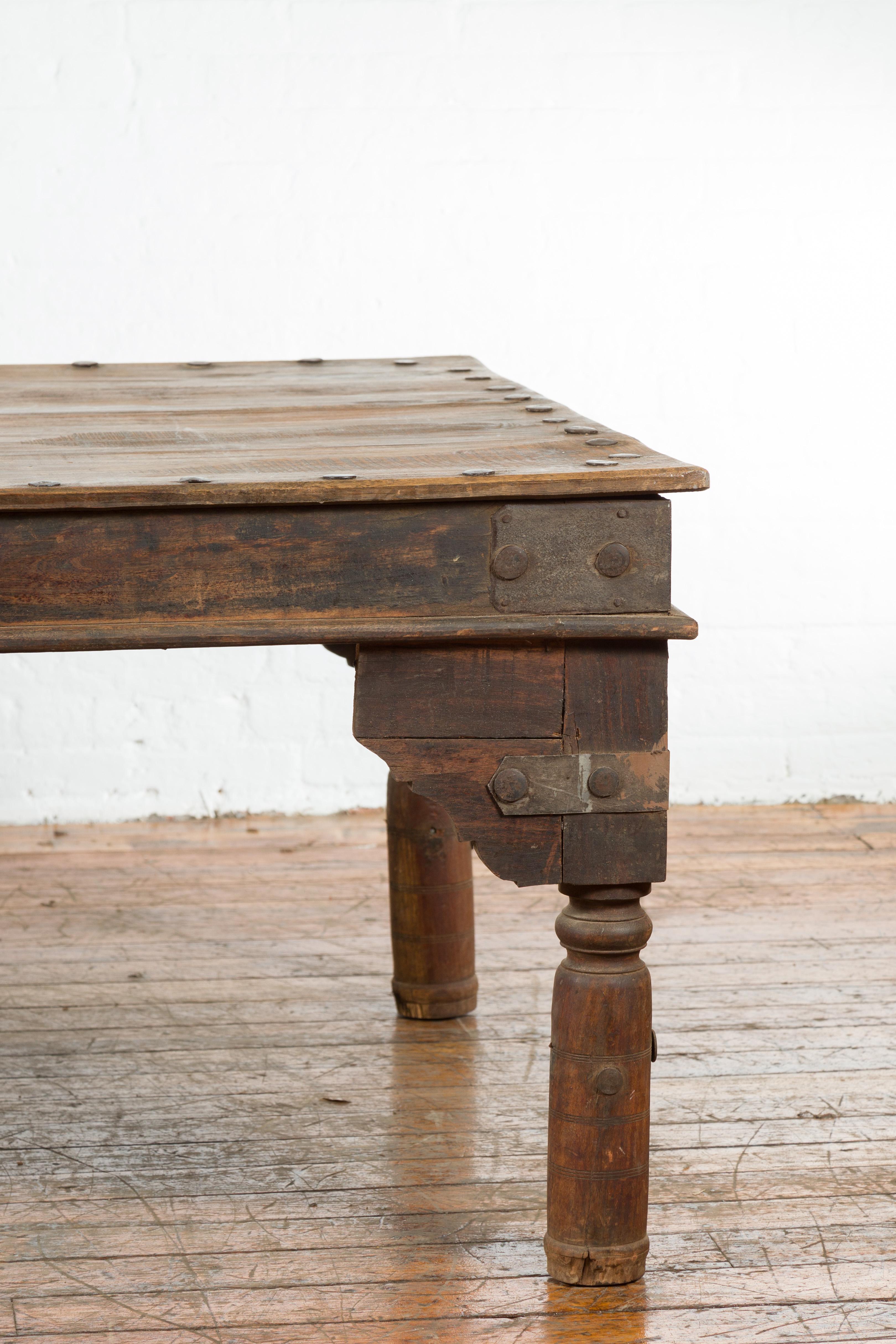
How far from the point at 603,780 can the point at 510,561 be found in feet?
0.73

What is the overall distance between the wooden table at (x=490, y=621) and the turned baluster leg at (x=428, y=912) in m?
0.74

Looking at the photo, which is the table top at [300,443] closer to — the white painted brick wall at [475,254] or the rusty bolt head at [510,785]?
the rusty bolt head at [510,785]

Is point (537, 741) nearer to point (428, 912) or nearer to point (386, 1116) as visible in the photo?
point (386, 1116)

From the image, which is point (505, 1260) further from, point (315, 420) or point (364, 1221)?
point (315, 420)

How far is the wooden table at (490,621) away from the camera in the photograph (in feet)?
4.45

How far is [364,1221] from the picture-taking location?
167cm

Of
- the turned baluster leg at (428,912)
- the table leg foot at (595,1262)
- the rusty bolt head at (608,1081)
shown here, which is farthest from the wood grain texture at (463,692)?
the turned baluster leg at (428,912)

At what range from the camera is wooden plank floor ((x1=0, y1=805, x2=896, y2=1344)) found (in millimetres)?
1508

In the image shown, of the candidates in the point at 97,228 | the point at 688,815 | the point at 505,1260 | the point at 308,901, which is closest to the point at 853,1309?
the point at 505,1260

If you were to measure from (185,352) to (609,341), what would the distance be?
37.8 inches

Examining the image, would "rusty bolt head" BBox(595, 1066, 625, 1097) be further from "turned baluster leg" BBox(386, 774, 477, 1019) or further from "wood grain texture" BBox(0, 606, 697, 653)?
"turned baluster leg" BBox(386, 774, 477, 1019)

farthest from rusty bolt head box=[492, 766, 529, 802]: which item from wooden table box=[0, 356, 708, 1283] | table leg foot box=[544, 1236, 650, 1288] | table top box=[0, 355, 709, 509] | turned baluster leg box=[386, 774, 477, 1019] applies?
turned baluster leg box=[386, 774, 477, 1019]

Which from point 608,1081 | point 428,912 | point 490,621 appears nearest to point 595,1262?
point 608,1081

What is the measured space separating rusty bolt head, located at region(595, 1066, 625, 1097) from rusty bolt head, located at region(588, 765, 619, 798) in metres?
0.27
